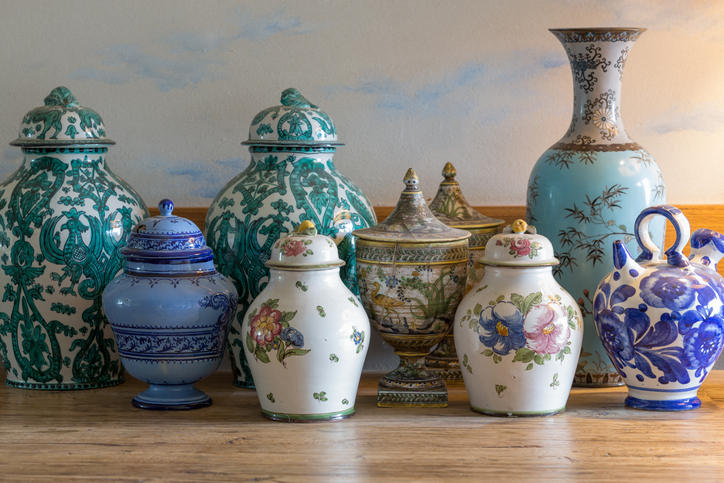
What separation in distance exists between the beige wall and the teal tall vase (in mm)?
223

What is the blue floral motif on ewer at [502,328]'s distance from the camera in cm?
114

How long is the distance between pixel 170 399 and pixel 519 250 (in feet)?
1.93

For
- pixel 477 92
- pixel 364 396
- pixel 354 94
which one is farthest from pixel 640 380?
pixel 354 94

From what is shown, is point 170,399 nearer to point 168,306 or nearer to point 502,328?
point 168,306

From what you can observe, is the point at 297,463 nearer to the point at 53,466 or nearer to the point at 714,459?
the point at 53,466

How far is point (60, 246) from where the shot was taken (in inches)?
51.6

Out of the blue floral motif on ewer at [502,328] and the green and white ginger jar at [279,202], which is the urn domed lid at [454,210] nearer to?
the green and white ginger jar at [279,202]

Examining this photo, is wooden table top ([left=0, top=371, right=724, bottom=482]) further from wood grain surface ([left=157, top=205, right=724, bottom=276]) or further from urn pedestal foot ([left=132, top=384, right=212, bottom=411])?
wood grain surface ([left=157, top=205, right=724, bottom=276])

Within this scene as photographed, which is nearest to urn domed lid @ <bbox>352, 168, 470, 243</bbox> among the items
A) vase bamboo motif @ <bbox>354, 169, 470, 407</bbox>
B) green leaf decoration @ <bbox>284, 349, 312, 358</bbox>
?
vase bamboo motif @ <bbox>354, 169, 470, 407</bbox>

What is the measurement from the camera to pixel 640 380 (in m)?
1.21

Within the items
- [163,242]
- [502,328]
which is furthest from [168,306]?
[502,328]

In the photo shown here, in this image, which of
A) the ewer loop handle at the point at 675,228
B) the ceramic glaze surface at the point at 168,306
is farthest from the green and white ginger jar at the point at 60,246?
the ewer loop handle at the point at 675,228

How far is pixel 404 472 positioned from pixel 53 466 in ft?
1.44

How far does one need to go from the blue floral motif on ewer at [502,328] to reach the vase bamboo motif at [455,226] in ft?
0.60
